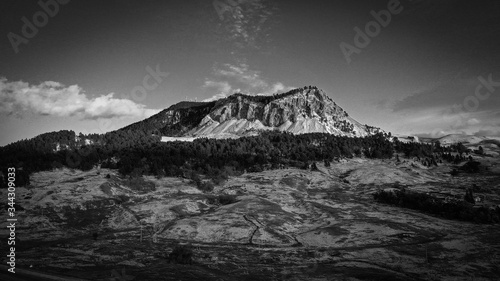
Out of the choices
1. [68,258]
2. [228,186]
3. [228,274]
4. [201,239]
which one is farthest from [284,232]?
[228,186]

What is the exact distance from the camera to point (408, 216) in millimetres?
117750

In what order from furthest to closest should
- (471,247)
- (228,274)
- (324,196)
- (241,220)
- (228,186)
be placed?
(228,186), (324,196), (241,220), (471,247), (228,274)

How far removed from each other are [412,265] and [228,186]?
407ft

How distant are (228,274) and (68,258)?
3512 cm

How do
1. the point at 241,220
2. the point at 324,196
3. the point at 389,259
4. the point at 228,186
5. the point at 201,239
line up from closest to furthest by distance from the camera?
the point at 389,259, the point at 201,239, the point at 241,220, the point at 324,196, the point at 228,186

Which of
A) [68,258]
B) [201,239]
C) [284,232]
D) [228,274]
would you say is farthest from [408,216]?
[68,258]

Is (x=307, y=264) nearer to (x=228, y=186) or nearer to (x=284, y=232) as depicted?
(x=284, y=232)

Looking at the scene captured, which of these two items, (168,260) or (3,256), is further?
(168,260)

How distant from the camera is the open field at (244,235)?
60.5m

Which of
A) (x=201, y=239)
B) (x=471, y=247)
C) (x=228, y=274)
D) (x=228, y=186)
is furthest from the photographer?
(x=228, y=186)

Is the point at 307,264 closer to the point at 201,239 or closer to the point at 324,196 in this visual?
the point at 201,239

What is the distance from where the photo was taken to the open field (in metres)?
60.5

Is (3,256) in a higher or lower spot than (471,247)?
higher

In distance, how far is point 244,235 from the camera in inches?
3644
